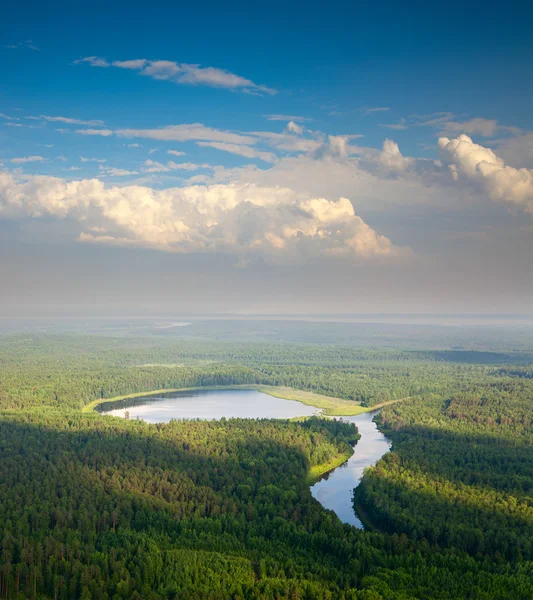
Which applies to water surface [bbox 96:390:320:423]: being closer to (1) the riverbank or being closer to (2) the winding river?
(2) the winding river

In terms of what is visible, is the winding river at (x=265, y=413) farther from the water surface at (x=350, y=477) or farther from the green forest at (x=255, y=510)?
the green forest at (x=255, y=510)

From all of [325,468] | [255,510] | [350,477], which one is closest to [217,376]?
[325,468]

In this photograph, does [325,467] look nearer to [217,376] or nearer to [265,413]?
[265,413]

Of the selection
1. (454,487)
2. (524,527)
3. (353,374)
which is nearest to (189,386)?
(353,374)

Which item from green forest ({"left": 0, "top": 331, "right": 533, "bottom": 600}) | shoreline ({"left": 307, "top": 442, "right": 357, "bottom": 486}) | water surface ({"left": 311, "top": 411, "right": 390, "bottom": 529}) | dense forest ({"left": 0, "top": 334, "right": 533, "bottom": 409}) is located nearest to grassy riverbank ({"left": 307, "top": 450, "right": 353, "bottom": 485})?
shoreline ({"left": 307, "top": 442, "right": 357, "bottom": 486})

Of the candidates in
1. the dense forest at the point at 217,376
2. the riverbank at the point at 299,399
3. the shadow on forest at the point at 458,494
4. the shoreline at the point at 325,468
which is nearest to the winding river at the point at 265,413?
the shoreline at the point at 325,468

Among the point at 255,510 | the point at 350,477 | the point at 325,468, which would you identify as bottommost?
the point at 350,477
